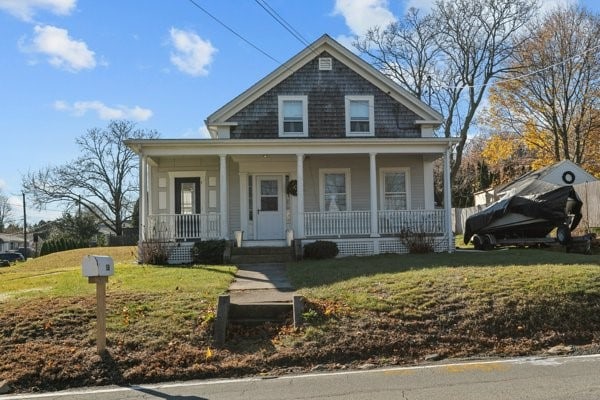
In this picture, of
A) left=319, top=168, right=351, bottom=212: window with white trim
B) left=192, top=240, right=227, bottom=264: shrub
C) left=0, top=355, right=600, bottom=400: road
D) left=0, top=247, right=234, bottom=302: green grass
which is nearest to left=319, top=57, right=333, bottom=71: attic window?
left=319, top=168, right=351, bottom=212: window with white trim

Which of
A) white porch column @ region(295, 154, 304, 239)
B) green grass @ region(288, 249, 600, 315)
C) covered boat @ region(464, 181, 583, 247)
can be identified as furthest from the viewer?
covered boat @ region(464, 181, 583, 247)

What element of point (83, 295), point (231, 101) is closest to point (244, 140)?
point (231, 101)

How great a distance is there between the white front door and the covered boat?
23.6 ft

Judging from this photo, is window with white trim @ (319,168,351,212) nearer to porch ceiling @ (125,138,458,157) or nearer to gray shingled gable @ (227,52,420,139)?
gray shingled gable @ (227,52,420,139)


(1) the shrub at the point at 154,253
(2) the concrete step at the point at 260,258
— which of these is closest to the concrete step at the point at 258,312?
(2) the concrete step at the point at 260,258

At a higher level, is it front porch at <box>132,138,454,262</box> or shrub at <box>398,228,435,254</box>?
front porch at <box>132,138,454,262</box>

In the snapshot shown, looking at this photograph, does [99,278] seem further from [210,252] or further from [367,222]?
[367,222]

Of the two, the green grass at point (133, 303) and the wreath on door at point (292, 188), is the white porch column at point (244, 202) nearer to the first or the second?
the wreath on door at point (292, 188)

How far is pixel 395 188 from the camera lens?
19.8m

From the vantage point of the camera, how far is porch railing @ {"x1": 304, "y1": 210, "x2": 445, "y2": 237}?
1769 centimetres

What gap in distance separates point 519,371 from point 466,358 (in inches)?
32.1

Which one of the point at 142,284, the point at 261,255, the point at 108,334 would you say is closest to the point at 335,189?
the point at 261,255

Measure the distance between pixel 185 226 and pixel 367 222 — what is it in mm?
5813

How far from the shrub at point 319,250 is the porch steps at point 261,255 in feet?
1.77
